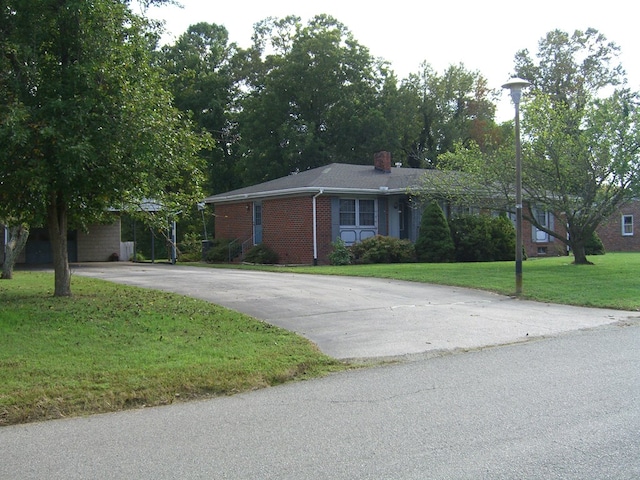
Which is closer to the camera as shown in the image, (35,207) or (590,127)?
(35,207)

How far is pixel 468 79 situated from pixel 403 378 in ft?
152

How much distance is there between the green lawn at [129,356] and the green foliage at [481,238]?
54.6ft

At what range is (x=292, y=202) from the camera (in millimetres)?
27203

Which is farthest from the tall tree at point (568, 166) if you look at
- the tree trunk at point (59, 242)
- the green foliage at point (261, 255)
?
the tree trunk at point (59, 242)

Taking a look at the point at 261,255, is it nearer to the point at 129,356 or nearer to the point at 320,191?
the point at 320,191

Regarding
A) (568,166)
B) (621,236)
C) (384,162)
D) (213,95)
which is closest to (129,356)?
(568,166)

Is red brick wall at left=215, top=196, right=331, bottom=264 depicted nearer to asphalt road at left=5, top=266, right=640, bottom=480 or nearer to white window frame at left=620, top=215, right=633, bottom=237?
asphalt road at left=5, top=266, right=640, bottom=480

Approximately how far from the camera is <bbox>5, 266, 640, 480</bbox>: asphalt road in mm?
4719

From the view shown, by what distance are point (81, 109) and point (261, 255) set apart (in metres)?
16.9

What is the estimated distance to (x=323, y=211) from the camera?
2647 centimetres

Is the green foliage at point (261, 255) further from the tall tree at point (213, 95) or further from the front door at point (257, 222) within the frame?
the tall tree at point (213, 95)

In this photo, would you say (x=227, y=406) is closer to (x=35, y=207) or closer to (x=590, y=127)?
(x=35, y=207)

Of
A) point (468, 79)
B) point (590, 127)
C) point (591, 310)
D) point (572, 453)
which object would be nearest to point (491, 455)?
point (572, 453)

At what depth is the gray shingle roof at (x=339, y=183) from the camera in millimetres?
26469
